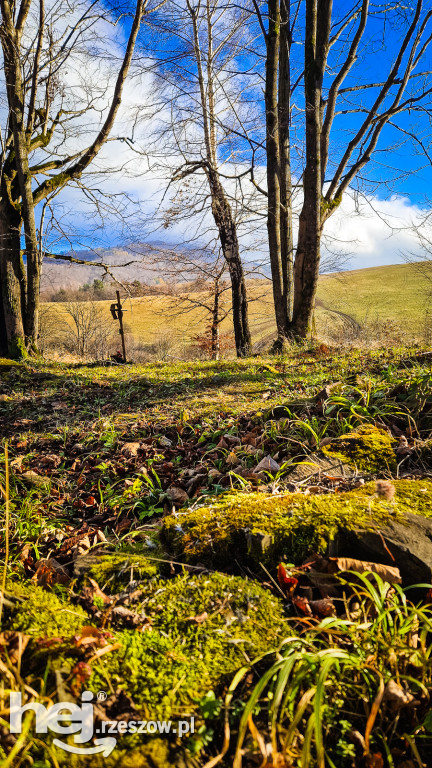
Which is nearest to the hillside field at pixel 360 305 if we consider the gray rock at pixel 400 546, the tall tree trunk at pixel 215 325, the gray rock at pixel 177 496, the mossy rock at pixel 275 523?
the tall tree trunk at pixel 215 325

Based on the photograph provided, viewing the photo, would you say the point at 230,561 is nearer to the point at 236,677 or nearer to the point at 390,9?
the point at 236,677

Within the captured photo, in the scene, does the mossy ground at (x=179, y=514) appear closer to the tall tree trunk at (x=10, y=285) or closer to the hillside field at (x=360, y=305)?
the tall tree trunk at (x=10, y=285)

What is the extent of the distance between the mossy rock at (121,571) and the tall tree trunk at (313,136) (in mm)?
8003

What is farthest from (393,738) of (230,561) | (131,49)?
(131,49)

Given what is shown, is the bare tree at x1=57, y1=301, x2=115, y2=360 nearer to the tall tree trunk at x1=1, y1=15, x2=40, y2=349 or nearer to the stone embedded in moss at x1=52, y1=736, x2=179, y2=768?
the tall tree trunk at x1=1, y1=15, x2=40, y2=349

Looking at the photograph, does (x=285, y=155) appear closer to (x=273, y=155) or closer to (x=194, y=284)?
(x=273, y=155)

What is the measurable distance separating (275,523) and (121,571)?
681 mm

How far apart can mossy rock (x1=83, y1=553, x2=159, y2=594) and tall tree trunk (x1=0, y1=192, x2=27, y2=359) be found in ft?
30.2

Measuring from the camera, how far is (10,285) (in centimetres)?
955

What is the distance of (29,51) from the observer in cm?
1009

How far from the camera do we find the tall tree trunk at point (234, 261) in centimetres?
1205

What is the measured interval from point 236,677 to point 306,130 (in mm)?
9687

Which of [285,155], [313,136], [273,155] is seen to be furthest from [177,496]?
[285,155]

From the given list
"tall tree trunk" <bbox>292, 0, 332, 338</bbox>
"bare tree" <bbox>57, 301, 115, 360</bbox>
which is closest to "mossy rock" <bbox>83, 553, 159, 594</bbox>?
"tall tree trunk" <bbox>292, 0, 332, 338</bbox>
